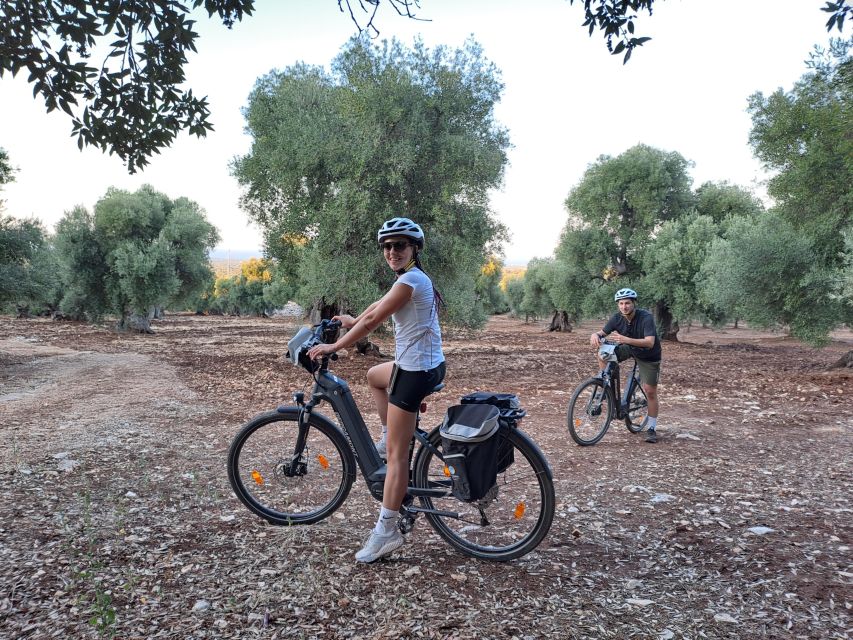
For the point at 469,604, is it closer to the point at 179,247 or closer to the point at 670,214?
the point at 179,247

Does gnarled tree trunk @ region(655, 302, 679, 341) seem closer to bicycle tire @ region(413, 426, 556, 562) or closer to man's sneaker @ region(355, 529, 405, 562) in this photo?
bicycle tire @ region(413, 426, 556, 562)

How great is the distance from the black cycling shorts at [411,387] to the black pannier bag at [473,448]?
290 millimetres

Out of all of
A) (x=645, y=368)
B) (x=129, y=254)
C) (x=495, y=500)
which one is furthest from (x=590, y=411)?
(x=129, y=254)

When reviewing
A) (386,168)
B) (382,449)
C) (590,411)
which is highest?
(386,168)

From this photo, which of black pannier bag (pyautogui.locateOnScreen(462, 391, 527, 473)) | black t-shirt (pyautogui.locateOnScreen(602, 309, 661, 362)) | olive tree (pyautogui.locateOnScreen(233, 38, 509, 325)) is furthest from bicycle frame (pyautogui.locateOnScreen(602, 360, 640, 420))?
olive tree (pyautogui.locateOnScreen(233, 38, 509, 325))

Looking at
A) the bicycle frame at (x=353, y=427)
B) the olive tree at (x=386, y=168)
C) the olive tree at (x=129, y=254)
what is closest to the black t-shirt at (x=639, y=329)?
the bicycle frame at (x=353, y=427)

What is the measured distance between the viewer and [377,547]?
3852 millimetres

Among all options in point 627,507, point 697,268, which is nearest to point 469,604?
point 627,507

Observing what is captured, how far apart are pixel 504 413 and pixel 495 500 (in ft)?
2.59

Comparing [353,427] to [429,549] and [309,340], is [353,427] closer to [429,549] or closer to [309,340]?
[309,340]

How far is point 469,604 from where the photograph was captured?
335cm

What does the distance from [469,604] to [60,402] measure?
967cm

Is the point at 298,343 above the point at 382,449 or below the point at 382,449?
above

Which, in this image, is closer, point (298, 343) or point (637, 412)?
point (298, 343)
